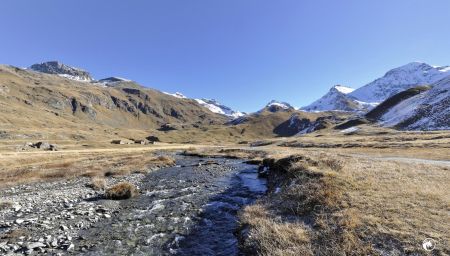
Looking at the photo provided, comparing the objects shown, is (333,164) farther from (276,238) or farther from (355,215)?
(276,238)

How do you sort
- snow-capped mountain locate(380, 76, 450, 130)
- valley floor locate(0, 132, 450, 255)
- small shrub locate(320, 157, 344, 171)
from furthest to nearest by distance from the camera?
snow-capped mountain locate(380, 76, 450, 130) → small shrub locate(320, 157, 344, 171) → valley floor locate(0, 132, 450, 255)

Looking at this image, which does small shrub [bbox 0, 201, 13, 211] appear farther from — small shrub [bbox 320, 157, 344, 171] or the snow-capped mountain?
the snow-capped mountain

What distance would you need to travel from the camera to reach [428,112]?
5866 inches

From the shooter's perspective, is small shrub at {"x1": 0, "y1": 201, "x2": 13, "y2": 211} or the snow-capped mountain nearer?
small shrub at {"x1": 0, "y1": 201, "x2": 13, "y2": 211}

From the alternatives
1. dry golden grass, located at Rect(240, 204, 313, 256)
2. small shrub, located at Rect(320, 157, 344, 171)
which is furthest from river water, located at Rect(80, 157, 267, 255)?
small shrub, located at Rect(320, 157, 344, 171)

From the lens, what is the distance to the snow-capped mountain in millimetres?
130125

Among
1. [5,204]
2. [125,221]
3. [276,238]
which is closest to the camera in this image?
[276,238]

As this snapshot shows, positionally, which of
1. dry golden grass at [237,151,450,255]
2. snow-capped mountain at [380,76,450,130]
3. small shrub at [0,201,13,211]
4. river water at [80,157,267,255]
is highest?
snow-capped mountain at [380,76,450,130]

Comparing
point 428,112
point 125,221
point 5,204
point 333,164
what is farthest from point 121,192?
point 428,112

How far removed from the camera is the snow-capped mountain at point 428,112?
130125 millimetres

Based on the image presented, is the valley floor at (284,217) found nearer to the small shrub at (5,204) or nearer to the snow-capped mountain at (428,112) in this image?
the small shrub at (5,204)

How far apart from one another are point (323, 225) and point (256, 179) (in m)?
25.9

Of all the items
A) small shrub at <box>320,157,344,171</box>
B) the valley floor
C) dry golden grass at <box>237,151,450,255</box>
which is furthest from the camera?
small shrub at <box>320,157,344,171</box>

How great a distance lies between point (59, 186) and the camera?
36.8 m
